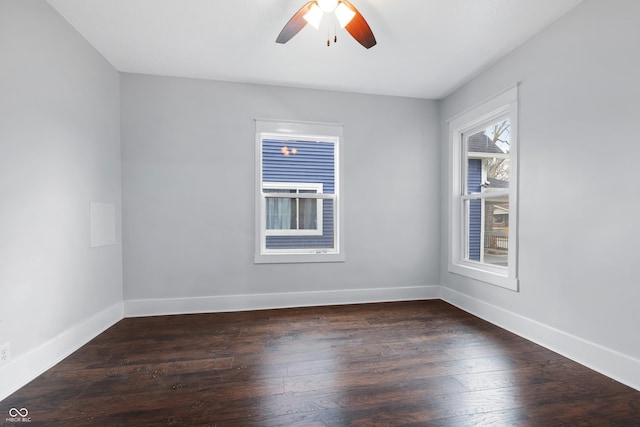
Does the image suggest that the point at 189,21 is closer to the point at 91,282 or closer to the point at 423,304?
the point at 91,282

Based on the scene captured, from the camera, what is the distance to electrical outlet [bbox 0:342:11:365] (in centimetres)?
179

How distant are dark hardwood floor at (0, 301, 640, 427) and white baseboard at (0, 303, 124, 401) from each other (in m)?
0.06

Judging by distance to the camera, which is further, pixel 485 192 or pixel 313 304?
pixel 313 304

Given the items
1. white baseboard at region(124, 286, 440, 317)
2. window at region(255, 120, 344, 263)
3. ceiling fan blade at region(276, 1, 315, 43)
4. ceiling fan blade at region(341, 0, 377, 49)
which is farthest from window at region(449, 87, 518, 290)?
ceiling fan blade at region(276, 1, 315, 43)

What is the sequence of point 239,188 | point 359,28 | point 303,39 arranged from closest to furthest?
point 359,28
point 303,39
point 239,188

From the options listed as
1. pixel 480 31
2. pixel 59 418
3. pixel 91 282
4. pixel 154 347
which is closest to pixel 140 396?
pixel 59 418

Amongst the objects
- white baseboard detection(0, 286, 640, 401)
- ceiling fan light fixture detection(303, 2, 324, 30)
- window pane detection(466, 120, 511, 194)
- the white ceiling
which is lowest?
white baseboard detection(0, 286, 640, 401)

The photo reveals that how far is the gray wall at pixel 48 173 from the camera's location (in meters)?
1.86

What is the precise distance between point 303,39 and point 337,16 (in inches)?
26.5

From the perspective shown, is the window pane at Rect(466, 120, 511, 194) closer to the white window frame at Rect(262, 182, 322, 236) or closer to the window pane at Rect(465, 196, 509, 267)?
the window pane at Rect(465, 196, 509, 267)

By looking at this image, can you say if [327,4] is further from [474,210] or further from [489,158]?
[474,210]

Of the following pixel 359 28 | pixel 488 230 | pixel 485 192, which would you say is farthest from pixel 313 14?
pixel 488 230

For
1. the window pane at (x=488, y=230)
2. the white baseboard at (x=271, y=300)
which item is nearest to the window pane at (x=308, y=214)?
the white baseboard at (x=271, y=300)

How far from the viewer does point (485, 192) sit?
10.8 feet
